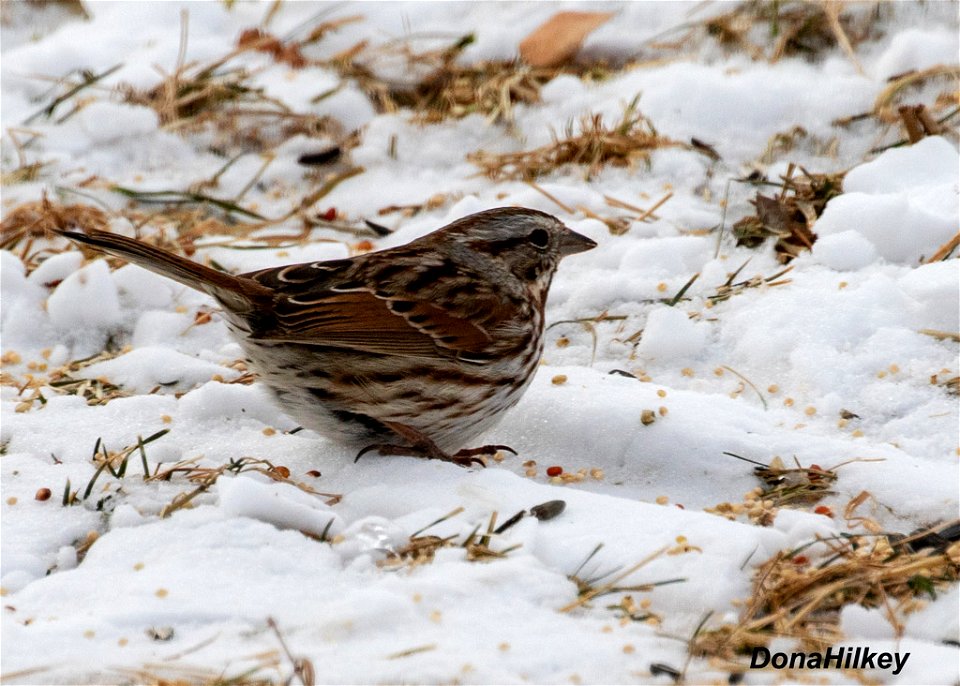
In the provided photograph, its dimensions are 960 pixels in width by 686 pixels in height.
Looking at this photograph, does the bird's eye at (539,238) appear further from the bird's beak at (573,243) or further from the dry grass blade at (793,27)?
the dry grass blade at (793,27)

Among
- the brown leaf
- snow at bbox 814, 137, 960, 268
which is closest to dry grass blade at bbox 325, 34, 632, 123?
the brown leaf

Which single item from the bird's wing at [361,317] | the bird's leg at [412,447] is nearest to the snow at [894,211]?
the bird's wing at [361,317]

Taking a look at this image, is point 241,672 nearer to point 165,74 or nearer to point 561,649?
point 561,649

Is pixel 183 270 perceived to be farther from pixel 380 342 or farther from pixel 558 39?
pixel 558 39

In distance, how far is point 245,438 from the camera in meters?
4.16

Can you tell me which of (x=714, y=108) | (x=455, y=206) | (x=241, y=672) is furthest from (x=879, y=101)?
(x=241, y=672)

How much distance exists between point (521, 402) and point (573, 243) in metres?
0.64

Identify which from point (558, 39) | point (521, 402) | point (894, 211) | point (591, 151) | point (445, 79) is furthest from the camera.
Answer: point (558, 39)

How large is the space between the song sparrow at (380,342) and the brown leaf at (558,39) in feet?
10.5

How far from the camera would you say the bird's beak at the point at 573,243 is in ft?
14.9

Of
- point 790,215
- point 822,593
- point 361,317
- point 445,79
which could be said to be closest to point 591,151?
point 790,215

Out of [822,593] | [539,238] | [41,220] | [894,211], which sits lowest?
[822,593]

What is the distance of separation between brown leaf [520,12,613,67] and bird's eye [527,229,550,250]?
2.84 metres

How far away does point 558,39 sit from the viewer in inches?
281
